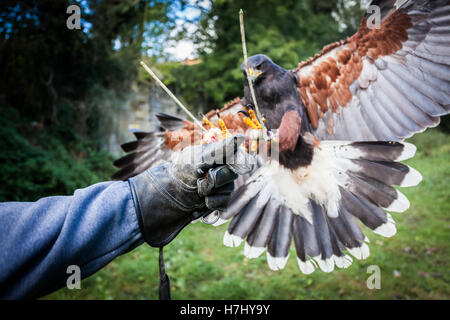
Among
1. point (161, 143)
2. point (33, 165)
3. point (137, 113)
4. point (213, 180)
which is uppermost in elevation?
point (137, 113)

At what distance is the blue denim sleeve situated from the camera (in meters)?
0.96

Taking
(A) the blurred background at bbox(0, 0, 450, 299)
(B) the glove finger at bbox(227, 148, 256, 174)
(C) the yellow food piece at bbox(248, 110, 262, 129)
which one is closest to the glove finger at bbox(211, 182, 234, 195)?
(B) the glove finger at bbox(227, 148, 256, 174)

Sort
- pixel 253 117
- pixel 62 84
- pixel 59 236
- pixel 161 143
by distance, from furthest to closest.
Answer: pixel 62 84 → pixel 161 143 → pixel 253 117 → pixel 59 236

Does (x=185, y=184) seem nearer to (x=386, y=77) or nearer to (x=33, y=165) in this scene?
(x=386, y=77)

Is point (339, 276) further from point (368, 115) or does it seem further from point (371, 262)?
point (368, 115)

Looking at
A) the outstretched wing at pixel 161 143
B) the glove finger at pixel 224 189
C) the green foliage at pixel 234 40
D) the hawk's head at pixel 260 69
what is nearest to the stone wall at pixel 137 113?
the green foliage at pixel 234 40

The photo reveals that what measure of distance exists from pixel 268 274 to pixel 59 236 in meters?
3.64

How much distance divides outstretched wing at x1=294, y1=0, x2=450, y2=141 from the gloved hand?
176cm

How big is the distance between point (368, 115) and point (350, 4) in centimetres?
840

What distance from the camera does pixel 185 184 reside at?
125 centimetres

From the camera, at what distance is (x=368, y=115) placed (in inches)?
103

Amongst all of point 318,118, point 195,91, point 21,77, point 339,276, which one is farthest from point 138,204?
point 195,91

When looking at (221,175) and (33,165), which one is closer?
(221,175)

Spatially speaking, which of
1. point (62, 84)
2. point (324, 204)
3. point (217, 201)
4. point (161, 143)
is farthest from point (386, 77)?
point (62, 84)
